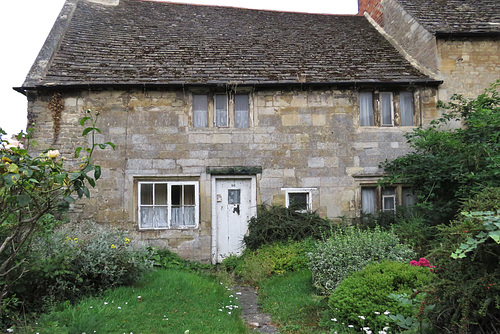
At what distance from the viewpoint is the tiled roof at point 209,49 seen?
400 inches

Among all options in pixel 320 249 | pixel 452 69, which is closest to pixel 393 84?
pixel 452 69

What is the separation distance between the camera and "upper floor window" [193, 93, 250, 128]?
10258mm

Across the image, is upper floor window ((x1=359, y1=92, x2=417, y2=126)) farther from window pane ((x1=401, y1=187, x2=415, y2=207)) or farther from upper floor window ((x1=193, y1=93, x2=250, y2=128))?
upper floor window ((x1=193, y1=93, x2=250, y2=128))

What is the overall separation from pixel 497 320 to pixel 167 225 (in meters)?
7.84

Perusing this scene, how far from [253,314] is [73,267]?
291 centimetres

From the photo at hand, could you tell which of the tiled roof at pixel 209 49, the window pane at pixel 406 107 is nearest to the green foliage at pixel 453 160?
the window pane at pixel 406 107

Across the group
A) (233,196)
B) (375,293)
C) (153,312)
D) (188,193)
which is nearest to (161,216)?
(188,193)

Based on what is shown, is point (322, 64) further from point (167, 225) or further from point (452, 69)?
point (167, 225)

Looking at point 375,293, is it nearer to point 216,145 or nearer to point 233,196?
point 233,196

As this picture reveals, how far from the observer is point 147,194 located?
1001cm

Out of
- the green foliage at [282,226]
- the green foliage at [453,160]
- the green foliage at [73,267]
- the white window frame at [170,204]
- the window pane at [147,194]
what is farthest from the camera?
the window pane at [147,194]

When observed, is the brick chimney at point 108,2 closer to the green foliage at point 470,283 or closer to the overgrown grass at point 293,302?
the overgrown grass at point 293,302

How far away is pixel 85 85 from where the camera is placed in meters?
9.62

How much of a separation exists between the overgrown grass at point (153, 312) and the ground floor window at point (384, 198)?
16.7 ft
